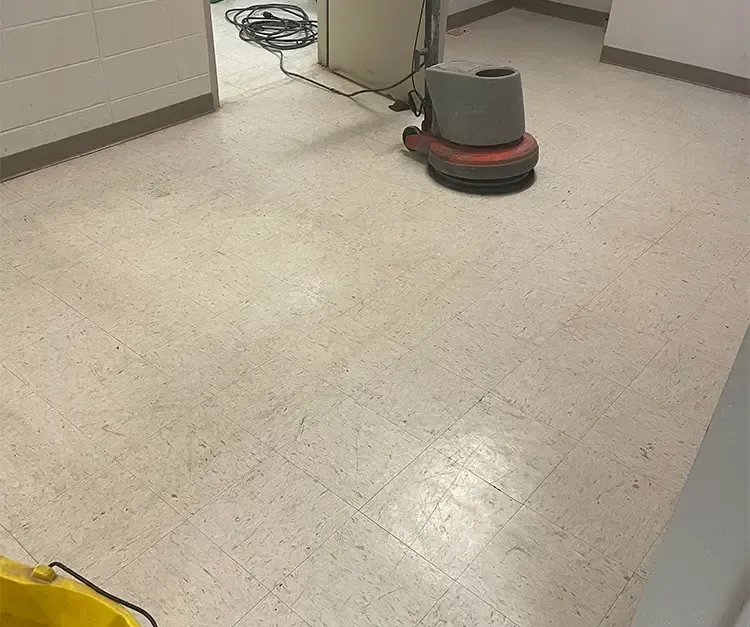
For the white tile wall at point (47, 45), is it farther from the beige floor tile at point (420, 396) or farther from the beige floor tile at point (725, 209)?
the beige floor tile at point (725, 209)

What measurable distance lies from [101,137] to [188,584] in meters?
2.03

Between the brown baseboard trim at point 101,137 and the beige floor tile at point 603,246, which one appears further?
the brown baseboard trim at point 101,137

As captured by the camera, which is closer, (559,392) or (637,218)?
(559,392)

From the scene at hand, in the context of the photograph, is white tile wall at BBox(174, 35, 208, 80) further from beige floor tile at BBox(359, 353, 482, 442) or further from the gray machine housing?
beige floor tile at BBox(359, 353, 482, 442)

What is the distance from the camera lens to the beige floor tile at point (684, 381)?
69.4 inches

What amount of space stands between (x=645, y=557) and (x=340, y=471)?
25.6 inches

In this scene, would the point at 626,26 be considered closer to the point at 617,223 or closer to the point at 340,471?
the point at 617,223

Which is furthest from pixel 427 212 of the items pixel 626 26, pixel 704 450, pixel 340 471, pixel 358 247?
pixel 626 26

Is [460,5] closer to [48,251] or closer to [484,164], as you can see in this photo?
[484,164]

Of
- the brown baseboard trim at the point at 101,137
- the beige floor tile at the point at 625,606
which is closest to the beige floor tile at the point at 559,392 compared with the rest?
the beige floor tile at the point at 625,606

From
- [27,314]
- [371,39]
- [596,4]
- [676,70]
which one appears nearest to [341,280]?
[27,314]

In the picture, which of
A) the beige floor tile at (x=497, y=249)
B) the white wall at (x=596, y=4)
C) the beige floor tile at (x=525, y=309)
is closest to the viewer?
the beige floor tile at (x=525, y=309)

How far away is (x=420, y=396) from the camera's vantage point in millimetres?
1762

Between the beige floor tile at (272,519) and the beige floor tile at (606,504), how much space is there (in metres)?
0.45
